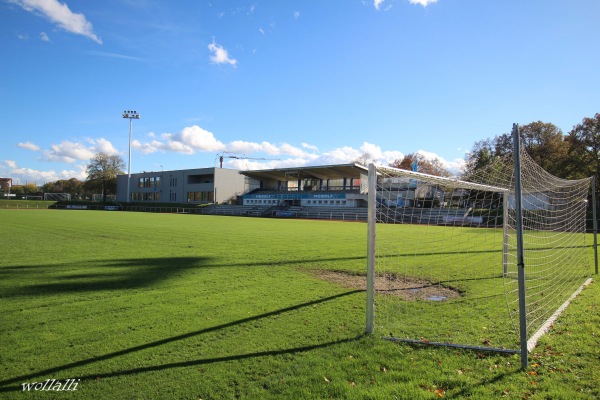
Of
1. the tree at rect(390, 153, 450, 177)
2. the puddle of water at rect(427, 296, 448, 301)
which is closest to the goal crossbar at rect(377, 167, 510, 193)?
the puddle of water at rect(427, 296, 448, 301)

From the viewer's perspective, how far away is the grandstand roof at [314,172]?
51594 millimetres

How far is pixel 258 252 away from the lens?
480 inches

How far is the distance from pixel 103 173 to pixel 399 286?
305 feet

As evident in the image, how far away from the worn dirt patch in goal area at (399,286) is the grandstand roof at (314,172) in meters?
40.6

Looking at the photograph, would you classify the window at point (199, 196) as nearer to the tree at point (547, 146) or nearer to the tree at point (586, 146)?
the tree at point (547, 146)

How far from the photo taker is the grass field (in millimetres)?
3439

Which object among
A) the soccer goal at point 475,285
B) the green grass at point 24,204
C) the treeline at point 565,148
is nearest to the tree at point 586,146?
the treeline at point 565,148

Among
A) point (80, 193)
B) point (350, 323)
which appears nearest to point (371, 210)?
point (350, 323)

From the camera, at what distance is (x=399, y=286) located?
7.75 metres

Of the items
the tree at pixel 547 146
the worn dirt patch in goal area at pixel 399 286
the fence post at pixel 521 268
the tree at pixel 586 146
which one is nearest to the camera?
the fence post at pixel 521 268

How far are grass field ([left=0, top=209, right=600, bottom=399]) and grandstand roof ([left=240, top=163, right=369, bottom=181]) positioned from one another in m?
43.1

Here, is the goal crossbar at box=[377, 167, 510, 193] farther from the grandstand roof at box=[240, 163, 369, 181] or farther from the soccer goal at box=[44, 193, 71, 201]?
the soccer goal at box=[44, 193, 71, 201]

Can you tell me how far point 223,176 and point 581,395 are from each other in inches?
2597

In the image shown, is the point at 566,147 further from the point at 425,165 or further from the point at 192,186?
the point at 192,186
